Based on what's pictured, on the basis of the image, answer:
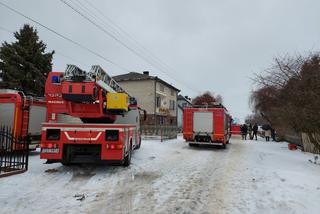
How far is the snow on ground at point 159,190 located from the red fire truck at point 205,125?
6465 mm

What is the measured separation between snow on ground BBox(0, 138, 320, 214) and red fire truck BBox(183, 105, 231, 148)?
646 centimetres

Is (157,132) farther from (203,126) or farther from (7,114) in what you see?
(7,114)

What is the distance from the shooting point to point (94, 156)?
308 inches

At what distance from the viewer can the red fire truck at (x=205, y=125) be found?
15.6m

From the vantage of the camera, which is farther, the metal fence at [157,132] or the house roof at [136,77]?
the house roof at [136,77]

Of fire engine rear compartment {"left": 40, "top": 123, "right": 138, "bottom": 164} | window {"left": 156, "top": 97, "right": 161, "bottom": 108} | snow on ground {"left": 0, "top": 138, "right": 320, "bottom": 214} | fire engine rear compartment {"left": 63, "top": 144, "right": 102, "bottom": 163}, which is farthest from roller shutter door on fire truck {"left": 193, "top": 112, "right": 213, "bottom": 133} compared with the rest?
window {"left": 156, "top": 97, "right": 161, "bottom": 108}

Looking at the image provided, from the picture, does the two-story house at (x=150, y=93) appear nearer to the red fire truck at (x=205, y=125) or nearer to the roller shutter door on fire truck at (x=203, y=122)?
the red fire truck at (x=205, y=125)

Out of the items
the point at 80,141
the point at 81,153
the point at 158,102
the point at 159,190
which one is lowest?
the point at 159,190

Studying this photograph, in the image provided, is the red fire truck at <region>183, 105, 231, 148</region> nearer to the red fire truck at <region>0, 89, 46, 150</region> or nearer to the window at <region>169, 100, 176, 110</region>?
the red fire truck at <region>0, 89, 46, 150</region>

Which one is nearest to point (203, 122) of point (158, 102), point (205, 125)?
point (205, 125)

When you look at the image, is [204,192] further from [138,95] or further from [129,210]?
[138,95]

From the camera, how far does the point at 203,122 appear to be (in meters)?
15.9

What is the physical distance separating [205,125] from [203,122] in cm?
24

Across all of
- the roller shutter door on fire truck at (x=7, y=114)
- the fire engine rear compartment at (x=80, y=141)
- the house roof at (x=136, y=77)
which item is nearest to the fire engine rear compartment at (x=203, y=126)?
the fire engine rear compartment at (x=80, y=141)
